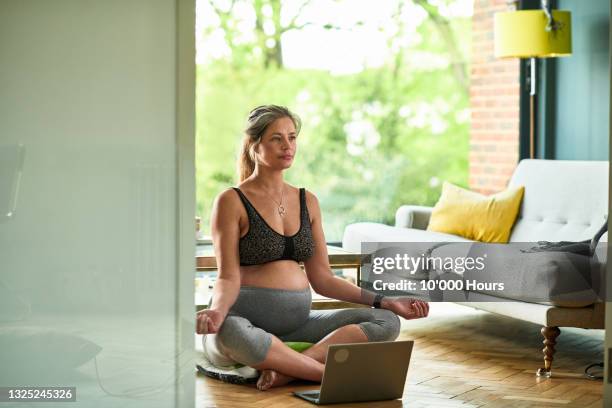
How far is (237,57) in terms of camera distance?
841 cm

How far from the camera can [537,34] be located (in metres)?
6.23

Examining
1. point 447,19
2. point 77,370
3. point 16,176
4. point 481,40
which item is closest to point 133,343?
point 77,370

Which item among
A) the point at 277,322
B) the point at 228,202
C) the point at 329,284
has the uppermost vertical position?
the point at 228,202

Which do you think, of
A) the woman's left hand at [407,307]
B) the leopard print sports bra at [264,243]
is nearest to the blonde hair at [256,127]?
the leopard print sports bra at [264,243]

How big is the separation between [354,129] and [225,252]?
4825 millimetres

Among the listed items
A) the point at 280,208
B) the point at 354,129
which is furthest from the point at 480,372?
the point at 354,129

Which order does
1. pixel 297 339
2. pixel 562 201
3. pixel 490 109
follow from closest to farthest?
1. pixel 297 339
2. pixel 562 201
3. pixel 490 109

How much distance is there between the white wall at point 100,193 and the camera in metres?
3.08

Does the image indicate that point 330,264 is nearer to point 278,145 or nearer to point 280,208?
point 280,208

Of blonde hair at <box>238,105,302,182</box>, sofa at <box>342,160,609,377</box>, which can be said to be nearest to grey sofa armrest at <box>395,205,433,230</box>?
sofa at <box>342,160,609,377</box>

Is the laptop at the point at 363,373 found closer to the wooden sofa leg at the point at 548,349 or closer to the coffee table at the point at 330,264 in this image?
the wooden sofa leg at the point at 548,349

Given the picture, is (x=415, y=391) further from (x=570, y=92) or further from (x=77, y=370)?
(x=570, y=92)

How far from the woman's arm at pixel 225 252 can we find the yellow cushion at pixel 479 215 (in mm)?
2085

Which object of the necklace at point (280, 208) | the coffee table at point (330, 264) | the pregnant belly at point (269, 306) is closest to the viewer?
the pregnant belly at point (269, 306)
